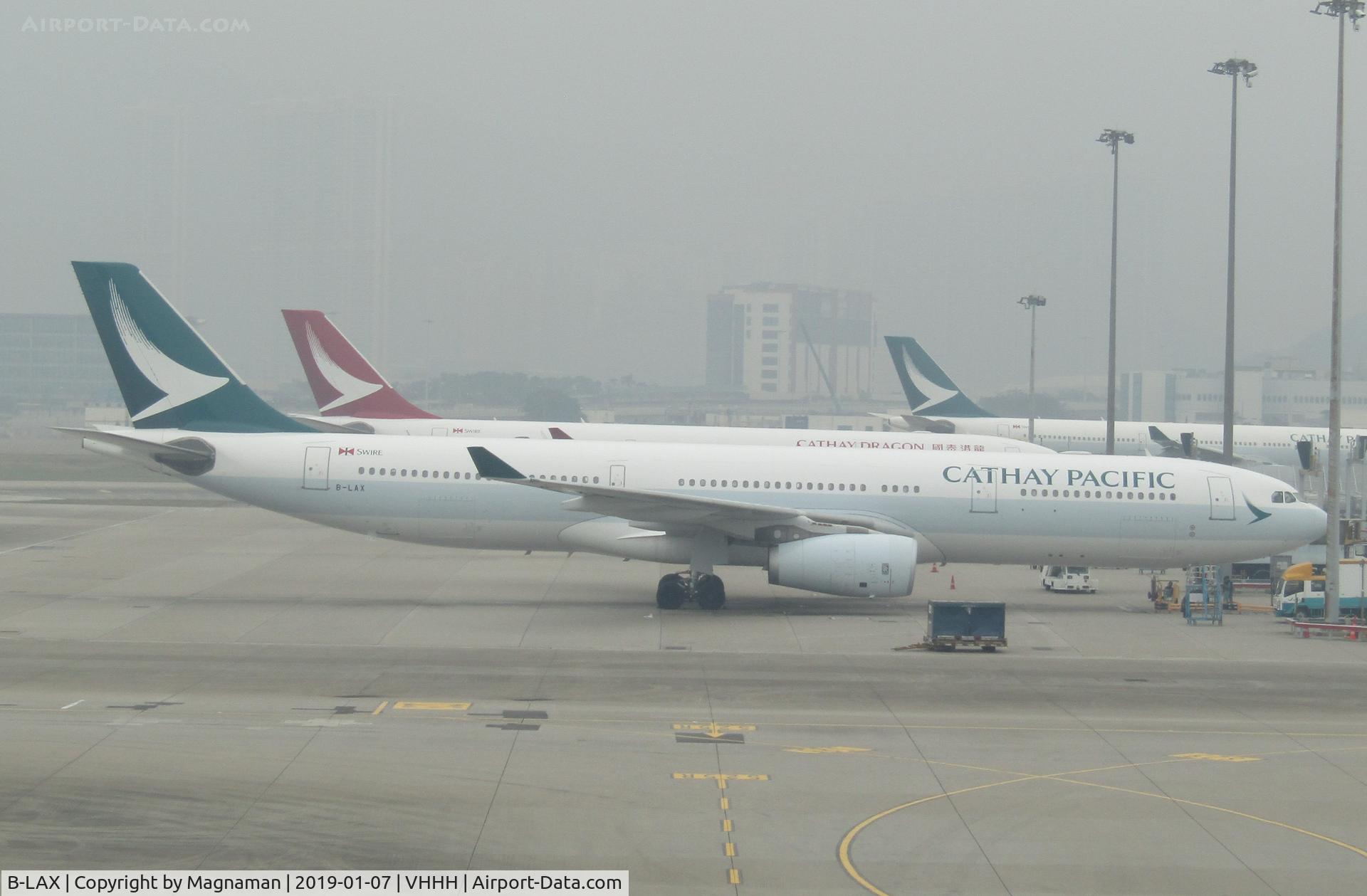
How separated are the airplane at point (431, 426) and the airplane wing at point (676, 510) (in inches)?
424

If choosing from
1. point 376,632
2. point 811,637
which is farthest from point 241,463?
point 811,637

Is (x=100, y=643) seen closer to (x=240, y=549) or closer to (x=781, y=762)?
(x=781, y=762)

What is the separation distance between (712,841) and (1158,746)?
7.14 m

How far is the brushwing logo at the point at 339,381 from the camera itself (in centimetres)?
5128

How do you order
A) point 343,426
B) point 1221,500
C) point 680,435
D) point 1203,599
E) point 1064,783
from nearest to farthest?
point 1064,783 → point 1221,500 → point 1203,599 → point 680,435 → point 343,426

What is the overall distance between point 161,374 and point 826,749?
1983cm

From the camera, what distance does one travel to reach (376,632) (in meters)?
24.6

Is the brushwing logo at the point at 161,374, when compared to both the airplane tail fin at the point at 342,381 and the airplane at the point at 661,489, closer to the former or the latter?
the airplane at the point at 661,489

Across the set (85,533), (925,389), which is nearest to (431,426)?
(85,533)

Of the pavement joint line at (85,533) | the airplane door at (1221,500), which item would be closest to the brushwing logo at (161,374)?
the pavement joint line at (85,533)

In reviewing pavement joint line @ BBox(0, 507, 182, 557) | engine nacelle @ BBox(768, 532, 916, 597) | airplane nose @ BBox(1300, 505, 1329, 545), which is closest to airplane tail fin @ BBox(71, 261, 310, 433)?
pavement joint line @ BBox(0, 507, 182, 557)

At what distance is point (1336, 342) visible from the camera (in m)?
26.6

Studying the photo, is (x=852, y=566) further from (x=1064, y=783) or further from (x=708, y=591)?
(x=1064, y=783)

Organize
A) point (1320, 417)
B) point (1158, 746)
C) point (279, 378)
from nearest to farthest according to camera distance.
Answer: point (1158, 746) < point (1320, 417) < point (279, 378)
